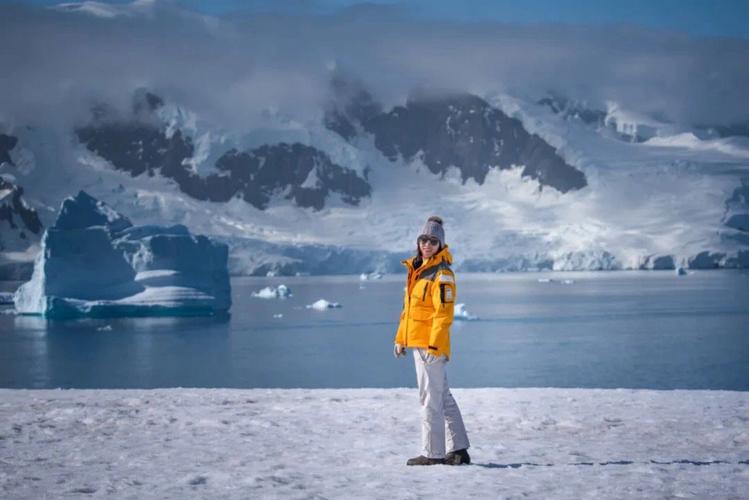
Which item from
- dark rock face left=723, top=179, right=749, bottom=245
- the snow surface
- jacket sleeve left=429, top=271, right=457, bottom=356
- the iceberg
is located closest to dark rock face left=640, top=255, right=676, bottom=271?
dark rock face left=723, top=179, right=749, bottom=245

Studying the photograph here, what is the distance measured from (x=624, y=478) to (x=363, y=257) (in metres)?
136

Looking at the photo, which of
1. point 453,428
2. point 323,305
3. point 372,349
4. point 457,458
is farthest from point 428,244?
point 323,305

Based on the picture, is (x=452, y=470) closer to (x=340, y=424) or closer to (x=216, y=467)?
(x=216, y=467)

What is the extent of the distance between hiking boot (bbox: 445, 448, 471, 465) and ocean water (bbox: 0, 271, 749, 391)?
23553 millimetres

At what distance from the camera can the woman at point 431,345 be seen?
699cm

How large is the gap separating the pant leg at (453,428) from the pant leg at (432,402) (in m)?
0.07

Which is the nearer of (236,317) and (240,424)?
(240,424)

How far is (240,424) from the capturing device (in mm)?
9266

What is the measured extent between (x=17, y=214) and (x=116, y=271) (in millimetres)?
128806

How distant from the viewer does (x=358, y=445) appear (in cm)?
807

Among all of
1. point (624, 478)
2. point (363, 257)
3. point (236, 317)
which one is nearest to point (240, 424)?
point (624, 478)

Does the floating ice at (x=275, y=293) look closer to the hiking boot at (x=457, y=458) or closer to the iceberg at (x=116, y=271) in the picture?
the iceberg at (x=116, y=271)

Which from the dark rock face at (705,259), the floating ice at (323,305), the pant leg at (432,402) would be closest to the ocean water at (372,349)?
the floating ice at (323,305)

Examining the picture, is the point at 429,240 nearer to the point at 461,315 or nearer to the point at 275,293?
the point at 461,315
